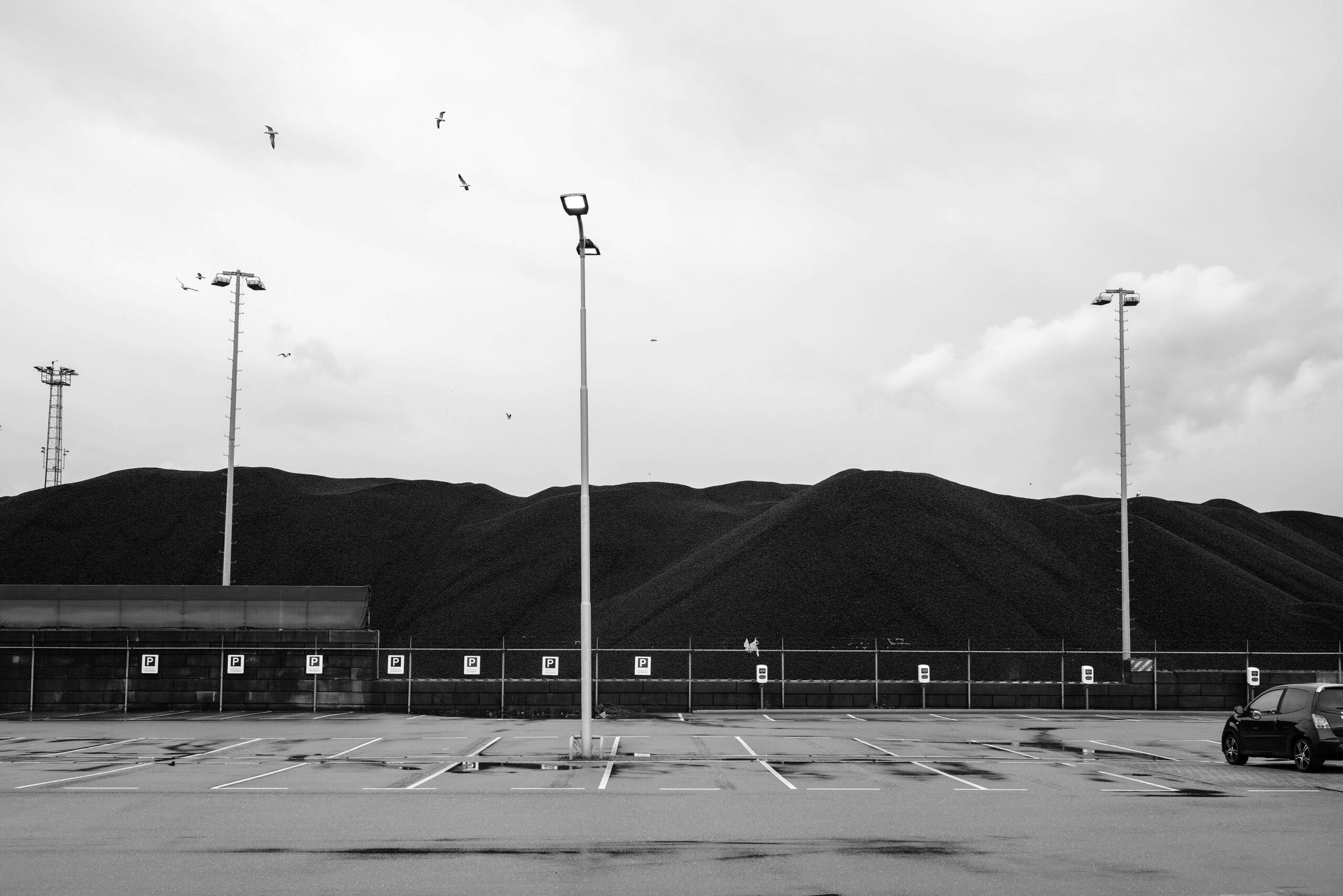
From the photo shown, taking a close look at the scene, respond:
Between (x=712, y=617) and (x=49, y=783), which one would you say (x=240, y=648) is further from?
(x=712, y=617)

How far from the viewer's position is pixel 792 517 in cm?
7788

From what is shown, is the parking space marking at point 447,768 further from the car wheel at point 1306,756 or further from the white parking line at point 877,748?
the car wheel at point 1306,756

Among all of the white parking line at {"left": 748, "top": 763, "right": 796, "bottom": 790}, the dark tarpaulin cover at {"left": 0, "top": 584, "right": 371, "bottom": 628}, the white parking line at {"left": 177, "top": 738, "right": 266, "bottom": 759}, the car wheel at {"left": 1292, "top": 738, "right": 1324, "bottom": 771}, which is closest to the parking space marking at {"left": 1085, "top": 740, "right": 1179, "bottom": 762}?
the car wheel at {"left": 1292, "top": 738, "right": 1324, "bottom": 771}

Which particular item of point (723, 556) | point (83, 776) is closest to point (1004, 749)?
point (83, 776)

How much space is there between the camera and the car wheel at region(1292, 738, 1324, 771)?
19234mm

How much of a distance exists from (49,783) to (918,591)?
5378cm

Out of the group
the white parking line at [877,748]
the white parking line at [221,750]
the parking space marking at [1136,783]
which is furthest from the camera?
the white parking line at [877,748]

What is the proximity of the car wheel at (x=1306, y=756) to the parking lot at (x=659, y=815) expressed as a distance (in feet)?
1.01

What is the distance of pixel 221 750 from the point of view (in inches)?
918

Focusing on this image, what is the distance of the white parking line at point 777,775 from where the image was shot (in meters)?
17.4

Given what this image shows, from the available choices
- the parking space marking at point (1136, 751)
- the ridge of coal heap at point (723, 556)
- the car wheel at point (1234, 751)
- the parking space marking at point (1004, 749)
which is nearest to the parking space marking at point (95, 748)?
the parking space marking at point (1004, 749)

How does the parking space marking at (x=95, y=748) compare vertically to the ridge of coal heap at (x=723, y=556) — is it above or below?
below

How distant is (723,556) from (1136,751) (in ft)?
172

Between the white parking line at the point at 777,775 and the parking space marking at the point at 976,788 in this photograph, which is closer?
the parking space marking at the point at 976,788
